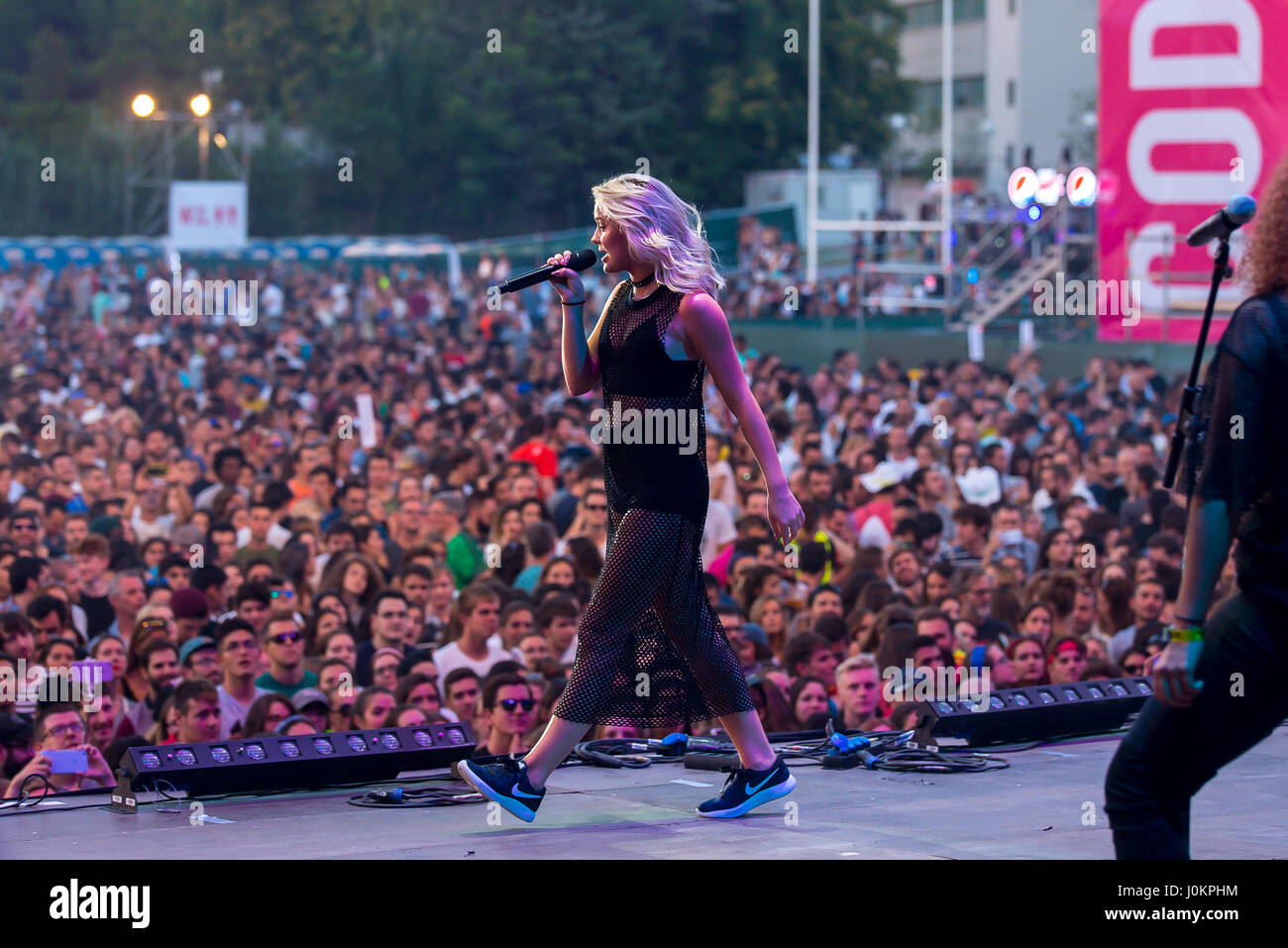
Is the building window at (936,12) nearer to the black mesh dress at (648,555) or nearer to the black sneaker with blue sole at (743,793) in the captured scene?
the black mesh dress at (648,555)

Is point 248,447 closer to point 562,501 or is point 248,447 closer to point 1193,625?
point 562,501

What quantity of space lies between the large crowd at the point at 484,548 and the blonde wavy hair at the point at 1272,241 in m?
2.11

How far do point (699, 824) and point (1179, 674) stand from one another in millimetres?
1854

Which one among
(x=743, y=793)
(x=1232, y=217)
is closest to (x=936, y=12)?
(x=743, y=793)

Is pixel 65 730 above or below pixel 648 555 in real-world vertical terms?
below

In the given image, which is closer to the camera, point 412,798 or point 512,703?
point 412,798

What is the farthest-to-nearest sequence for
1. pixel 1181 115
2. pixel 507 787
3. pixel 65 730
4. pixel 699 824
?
pixel 1181 115 < pixel 65 730 < pixel 699 824 < pixel 507 787

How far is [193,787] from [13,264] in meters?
33.7

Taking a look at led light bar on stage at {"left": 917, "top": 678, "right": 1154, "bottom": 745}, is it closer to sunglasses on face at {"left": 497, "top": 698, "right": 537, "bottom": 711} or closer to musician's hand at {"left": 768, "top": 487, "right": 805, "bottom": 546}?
musician's hand at {"left": 768, "top": 487, "right": 805, "bottom": 546}

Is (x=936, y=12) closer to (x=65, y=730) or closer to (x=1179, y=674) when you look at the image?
(x=65, y=730)

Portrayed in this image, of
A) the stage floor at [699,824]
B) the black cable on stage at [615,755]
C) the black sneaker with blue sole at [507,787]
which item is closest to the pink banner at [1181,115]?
the black cable on stage at [615,755]

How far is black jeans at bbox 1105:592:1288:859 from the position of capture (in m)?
3.38

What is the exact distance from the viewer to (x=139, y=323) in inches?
1006

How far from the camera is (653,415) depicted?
4.83 metres
